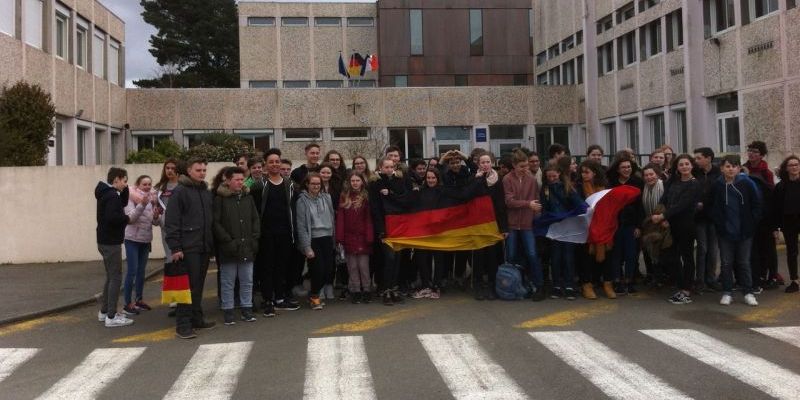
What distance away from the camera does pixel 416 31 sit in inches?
1570

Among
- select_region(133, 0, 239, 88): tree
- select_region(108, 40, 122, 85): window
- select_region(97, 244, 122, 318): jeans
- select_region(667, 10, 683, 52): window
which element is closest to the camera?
select_region(97, 244, 122, 318): jeans

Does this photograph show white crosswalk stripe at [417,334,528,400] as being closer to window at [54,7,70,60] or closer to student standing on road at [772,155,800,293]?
student standing on road at [772,155,800,293]

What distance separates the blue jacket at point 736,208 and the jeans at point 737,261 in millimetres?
97

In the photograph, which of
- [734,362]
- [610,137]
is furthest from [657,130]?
[734,362]

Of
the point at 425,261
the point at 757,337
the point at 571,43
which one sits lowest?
the point at 757,337

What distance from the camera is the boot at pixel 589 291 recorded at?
993 centimetres

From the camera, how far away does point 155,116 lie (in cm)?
2975

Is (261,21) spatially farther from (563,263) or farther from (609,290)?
(609,290)

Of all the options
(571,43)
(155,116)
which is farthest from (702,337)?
(571,43)

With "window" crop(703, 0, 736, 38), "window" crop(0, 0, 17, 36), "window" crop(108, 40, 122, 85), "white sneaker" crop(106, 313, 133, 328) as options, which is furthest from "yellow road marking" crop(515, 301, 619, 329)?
"window" crop(108, 40, 122, 85)

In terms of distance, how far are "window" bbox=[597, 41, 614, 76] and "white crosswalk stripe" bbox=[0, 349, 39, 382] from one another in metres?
27.8

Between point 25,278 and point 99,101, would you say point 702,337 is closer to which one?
point 25,278

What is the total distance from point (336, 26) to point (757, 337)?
36.7m

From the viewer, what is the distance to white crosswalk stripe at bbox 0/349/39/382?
22.3 feet
